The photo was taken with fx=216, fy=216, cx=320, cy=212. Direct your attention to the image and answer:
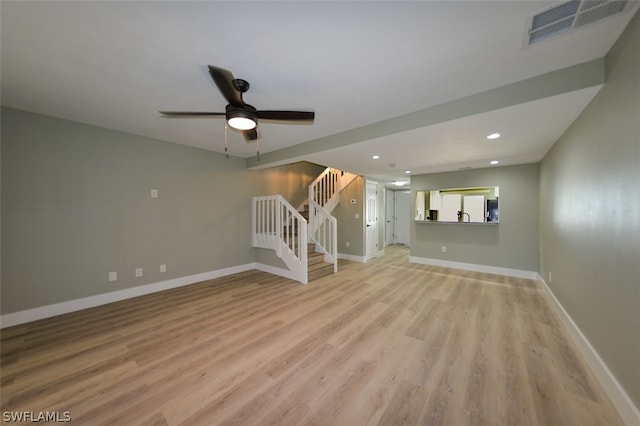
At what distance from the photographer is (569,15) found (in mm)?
1324

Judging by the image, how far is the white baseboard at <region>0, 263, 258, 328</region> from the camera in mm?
2660

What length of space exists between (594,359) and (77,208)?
6110 millimetres

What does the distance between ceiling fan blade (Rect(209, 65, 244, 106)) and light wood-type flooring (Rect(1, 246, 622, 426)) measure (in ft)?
7.79

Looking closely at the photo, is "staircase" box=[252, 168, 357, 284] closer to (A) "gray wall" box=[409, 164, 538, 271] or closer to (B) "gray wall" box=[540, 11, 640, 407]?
(A) "gray wall" box=[409, 164, 538, 271]

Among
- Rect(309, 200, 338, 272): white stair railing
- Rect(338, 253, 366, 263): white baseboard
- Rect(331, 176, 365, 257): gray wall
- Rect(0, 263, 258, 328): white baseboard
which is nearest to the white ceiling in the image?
Rect(0, 263, 258, 328): white baseboard

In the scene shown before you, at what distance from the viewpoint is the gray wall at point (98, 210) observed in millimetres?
2680

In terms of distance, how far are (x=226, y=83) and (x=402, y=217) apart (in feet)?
27.2

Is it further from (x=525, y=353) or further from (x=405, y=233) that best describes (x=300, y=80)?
(x=405, y=233)

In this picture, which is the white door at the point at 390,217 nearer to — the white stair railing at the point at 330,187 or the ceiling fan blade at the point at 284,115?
the white stair railing at the point at 330,187

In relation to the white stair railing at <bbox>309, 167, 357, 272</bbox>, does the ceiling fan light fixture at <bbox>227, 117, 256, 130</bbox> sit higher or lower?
higher

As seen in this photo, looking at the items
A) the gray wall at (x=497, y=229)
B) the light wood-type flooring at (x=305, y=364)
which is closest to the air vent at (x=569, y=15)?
the light wood-type flooring at (x=305, y=364)

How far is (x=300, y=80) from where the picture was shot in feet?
6.61

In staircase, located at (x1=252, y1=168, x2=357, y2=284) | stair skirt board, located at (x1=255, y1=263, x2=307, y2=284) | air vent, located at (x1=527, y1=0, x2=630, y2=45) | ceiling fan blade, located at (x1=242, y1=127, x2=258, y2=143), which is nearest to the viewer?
air vent, located at (x1=527, y1=0, x2=630, y2=45)

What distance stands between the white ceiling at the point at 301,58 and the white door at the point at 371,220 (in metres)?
3.32
